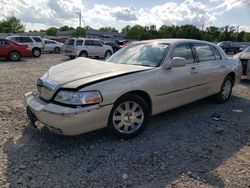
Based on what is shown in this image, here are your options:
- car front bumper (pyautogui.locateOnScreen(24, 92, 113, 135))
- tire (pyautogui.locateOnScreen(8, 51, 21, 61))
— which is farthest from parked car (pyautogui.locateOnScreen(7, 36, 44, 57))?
car front bumper (pyautogui.locateOnScreen(24, 92, 113, 135))

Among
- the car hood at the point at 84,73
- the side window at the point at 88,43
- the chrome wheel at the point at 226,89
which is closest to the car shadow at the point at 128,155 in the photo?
the car hood at the point at 84,73

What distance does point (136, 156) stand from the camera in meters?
3.60

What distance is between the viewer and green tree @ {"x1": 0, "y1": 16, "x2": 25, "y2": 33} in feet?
298

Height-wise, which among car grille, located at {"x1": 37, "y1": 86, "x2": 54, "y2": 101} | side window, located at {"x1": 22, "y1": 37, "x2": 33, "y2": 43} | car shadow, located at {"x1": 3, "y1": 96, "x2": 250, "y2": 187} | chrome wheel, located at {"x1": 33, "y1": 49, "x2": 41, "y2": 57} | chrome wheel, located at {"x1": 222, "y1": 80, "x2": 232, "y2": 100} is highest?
side window, located at {"x1": 22, "y1": 37, "x2": 33, "y2": 43}

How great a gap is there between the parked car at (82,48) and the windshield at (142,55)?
13.7 m

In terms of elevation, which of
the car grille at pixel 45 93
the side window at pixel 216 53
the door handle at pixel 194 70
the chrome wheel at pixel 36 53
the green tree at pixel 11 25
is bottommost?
the chrome wheel at pixel 36 53

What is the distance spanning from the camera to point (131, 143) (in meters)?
3.98

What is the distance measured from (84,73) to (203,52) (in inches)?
109

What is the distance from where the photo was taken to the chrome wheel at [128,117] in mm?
3963

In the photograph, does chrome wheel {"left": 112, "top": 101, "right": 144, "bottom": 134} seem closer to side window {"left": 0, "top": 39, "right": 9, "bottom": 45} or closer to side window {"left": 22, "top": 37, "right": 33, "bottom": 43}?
side window {"left": 0, "top": 39, "right": 9, "bottom": 45}

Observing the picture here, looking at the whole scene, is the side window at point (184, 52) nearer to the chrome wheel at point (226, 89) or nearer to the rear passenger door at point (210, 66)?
the rear passenger door at point (210, 66)

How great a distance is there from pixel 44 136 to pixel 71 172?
1188 millimetres

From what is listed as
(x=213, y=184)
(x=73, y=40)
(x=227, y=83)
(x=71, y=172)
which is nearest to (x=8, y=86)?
(x=71, y=172)

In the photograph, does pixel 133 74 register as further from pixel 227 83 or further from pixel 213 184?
pixel 227 83
